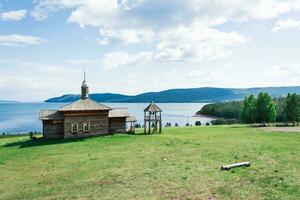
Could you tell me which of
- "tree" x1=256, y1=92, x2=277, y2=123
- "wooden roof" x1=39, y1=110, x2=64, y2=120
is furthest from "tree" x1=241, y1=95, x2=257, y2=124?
"wooden roof" x1=39, y1=110, x2=64, y2=120

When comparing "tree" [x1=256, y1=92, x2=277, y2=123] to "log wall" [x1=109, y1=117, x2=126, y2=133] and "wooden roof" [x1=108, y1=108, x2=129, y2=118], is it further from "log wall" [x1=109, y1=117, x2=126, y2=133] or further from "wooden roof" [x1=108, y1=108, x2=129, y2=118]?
"log wall" [x1=109, y1=117, x2=126, y2=133]

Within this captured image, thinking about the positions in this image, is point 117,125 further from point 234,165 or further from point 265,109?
point 265,109

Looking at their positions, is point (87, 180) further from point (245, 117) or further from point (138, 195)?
point (245, 117)

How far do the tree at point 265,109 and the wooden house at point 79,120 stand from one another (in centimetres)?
2990

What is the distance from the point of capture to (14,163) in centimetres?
2811

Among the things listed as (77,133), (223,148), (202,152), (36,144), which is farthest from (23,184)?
(77,133)

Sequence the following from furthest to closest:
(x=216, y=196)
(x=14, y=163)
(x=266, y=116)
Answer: (x=266, y=116) < (x=14, y=163) < (x=216, y=196)

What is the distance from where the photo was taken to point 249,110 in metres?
66.4

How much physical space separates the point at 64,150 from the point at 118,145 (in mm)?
5535

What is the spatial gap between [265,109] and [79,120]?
119ft

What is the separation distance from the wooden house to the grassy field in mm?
9482

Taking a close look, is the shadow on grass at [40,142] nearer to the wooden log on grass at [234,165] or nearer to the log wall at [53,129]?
the log wall at [53,129]

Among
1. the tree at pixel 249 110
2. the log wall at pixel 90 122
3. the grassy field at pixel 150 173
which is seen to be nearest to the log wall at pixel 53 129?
the log wall at pixel 90 122

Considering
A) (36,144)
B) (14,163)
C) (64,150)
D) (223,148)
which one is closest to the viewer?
(14,163)
